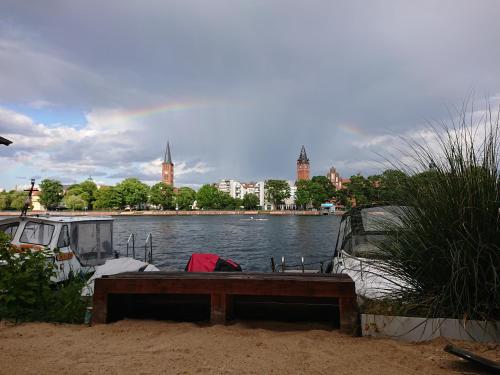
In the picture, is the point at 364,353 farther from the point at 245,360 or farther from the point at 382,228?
the point at 382,228

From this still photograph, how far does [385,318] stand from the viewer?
Result: 4.94 meters

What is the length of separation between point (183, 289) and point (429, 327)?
2934mm

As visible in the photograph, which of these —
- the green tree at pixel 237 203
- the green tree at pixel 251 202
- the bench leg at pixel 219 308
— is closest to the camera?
the bench leg at pixel 219 308

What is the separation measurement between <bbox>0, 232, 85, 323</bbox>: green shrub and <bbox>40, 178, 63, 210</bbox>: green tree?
168951 millimetres

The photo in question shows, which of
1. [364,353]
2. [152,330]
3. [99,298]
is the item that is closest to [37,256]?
[99,298]

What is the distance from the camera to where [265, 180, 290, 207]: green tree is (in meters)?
185

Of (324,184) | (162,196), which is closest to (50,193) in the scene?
(162,196)

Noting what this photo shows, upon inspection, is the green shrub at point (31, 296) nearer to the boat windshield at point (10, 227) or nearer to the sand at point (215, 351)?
the sand at point (215, 351)

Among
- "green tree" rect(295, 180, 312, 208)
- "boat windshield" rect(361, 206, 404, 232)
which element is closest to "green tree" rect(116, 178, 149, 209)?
"green tree" rect(295, 180, 312, 208)

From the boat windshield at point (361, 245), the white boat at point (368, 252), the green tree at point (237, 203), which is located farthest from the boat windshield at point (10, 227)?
the green tree at point (237, 203)

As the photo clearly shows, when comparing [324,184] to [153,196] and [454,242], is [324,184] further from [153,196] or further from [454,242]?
[454,242]

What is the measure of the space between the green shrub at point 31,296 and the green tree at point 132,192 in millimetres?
162786

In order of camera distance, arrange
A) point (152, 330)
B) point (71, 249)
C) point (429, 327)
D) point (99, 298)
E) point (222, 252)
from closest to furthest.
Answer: point (429, 327), point (152, 330), point (99, 298), point (71, 249), point (222, 252)

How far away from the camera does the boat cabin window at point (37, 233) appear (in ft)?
38.6
